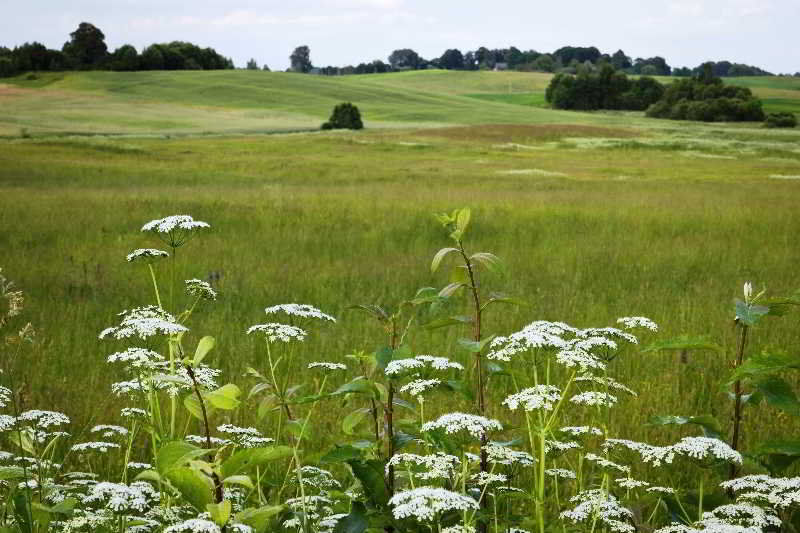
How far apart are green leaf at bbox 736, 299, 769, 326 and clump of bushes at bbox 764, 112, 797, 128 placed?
316ft

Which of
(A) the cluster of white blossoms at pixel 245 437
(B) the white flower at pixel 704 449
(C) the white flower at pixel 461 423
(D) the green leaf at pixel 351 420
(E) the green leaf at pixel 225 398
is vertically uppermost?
(E) the green leaf at pixel 225 398

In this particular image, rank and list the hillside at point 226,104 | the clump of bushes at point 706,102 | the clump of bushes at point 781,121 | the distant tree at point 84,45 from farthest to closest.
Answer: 1. the distant tree at point 84,45
2. the clump of bushes at point 706,102
3. the clump of bushes at point 781,121
4. the hillside at point 226,104

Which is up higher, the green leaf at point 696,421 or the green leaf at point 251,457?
the green leaf at point 251,457

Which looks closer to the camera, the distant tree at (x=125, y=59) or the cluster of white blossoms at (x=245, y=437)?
the cluster of white blossoms at (x=245, y=437)

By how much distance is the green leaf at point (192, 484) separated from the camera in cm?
196

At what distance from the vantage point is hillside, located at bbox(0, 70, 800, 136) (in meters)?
67.6

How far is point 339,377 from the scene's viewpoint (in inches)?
247

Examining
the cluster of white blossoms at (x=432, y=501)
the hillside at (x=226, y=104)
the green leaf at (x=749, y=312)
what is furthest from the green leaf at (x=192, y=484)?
the hillside at (x=226, y=104)

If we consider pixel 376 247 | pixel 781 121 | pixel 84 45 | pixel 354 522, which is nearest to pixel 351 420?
pixel 354 522

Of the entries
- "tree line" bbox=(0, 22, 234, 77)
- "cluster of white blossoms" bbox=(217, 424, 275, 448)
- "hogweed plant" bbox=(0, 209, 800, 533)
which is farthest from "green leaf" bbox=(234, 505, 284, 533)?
"tree line" bbox=(0, 22, 234, 77)

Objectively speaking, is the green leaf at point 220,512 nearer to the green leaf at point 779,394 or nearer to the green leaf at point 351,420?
the green leaf at point 351,420

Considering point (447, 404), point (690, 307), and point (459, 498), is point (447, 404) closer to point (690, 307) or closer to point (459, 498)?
point (459, 498)

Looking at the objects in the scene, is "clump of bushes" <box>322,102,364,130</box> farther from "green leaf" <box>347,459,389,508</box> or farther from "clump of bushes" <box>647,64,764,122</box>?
"green leaf" <box>347,459,389,508</box>

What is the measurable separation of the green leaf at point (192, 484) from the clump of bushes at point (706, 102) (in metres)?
105
